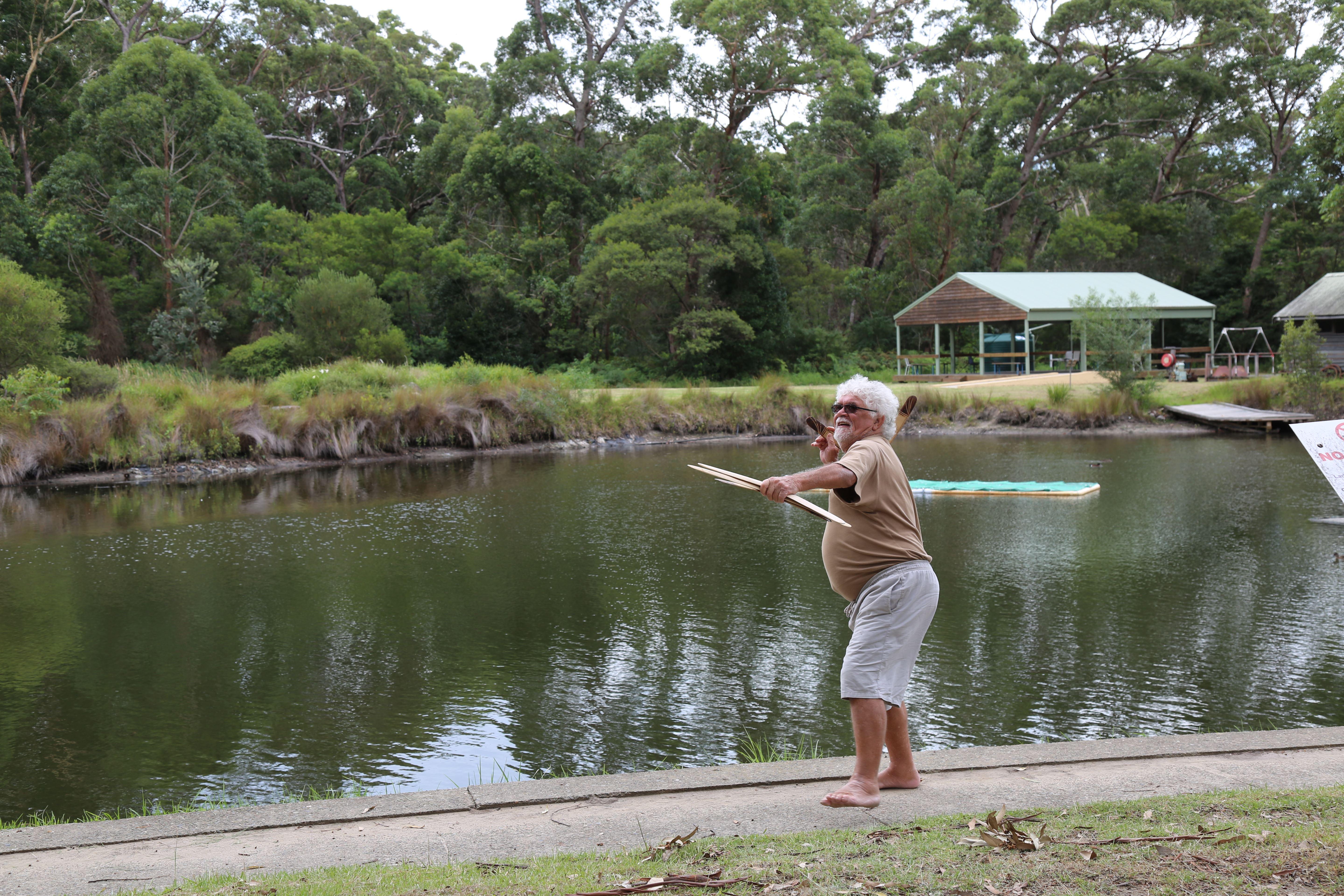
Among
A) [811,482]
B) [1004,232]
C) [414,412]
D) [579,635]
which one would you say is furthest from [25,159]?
[811,482]

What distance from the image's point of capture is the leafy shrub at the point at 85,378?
26047 millimetres

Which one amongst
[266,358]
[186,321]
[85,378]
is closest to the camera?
[85,378]

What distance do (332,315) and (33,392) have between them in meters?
13.4

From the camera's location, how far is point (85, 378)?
87.1 feet

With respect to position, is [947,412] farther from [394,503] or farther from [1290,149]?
[1290,149]

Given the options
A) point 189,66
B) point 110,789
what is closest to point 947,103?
point 189,66

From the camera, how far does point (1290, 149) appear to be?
48.5m

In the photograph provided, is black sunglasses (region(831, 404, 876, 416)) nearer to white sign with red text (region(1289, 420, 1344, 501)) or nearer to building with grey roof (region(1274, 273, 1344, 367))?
white sign with red text (region(1289, 420, 1344, 501))

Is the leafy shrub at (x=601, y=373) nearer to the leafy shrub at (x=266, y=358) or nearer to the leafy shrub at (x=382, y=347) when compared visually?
the leafy shrub at (x=382, y=347)

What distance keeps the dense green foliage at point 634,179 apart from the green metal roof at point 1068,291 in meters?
4.40

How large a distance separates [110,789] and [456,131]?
152ft

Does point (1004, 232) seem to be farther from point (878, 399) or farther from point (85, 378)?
point (878, 399)

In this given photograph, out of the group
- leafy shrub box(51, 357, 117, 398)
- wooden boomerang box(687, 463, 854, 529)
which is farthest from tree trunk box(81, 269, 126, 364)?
wooden boomerang box(687, 463, 854, 529)

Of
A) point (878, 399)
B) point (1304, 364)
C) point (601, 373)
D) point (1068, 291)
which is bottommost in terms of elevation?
point (878, 399)
